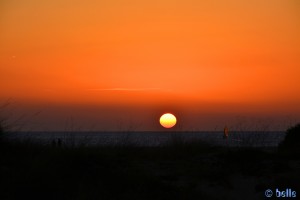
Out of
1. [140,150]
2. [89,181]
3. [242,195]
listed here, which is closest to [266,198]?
[242,195]

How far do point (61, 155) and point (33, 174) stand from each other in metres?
1.63

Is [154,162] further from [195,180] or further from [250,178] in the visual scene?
[250,178]

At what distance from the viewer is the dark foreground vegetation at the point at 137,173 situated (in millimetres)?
11820

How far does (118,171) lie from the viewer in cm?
1309

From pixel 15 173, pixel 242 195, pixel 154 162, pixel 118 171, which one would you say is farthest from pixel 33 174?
pixel 242 195

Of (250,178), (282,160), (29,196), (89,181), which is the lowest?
(29,196)

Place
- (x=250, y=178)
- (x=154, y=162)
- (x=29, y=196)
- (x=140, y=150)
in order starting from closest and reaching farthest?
(x=29, y=196)
(x=250, y=178)
(x=154, y=162)
(x=140, y=150)

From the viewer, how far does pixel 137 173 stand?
13.0 m

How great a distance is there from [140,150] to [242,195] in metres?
5.08

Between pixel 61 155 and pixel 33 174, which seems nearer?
pixel 33 174

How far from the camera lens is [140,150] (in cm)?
1675

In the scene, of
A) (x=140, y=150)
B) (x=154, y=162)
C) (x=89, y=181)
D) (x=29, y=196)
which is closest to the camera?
(x=29, y=196)

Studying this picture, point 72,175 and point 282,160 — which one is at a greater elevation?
point 282,160

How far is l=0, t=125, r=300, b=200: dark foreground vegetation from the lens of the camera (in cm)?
1182
